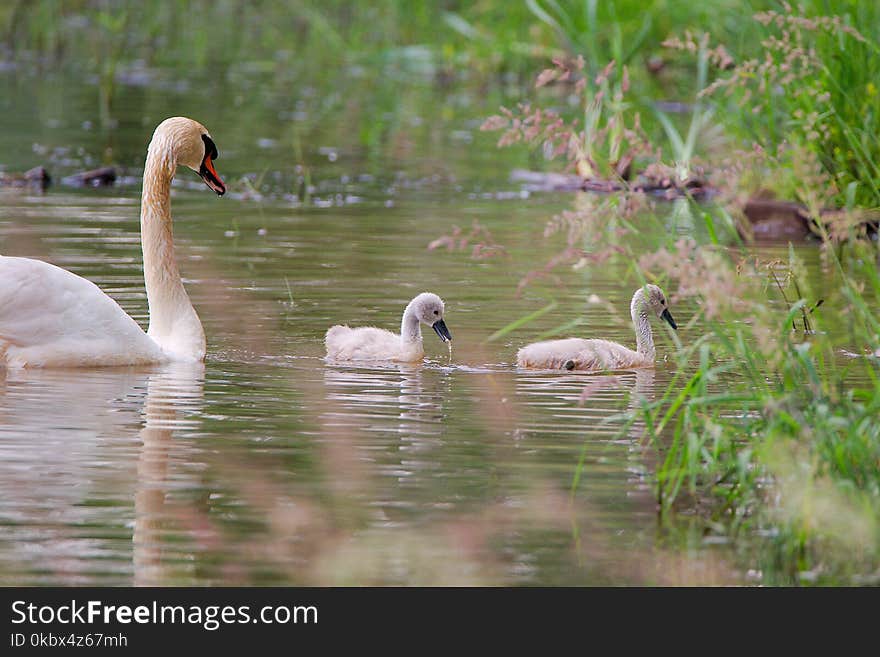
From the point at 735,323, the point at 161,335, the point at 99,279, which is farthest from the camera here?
the point at 99,279

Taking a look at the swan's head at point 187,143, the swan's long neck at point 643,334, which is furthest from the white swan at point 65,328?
the swan's long neck at point 643,334

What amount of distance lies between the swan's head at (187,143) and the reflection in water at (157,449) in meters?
1.16

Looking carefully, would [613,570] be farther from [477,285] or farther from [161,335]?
[477,285]

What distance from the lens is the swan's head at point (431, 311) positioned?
9.57 meters

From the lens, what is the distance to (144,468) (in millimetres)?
6957

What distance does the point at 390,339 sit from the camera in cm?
956

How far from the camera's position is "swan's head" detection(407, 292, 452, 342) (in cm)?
957

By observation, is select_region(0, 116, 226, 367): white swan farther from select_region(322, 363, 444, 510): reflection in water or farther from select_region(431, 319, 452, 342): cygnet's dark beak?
select_region(431, 319, 452, 342): cygnet's dark beak

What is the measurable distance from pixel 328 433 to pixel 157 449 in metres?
0.71

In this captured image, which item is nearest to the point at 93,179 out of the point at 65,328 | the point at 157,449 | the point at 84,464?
the point at 65,328

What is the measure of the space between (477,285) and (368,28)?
21.0 metres

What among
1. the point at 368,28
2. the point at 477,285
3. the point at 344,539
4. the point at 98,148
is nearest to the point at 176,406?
the point at 344,539

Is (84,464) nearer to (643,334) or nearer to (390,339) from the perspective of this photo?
(390,339)

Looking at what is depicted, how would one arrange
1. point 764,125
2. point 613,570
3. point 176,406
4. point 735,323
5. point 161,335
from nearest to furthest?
point 613,570 → point 735,323 → point 176,406 → point 161,335 → point 764,125
